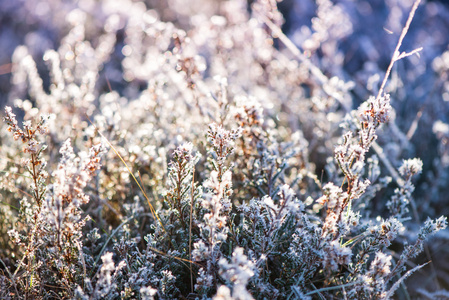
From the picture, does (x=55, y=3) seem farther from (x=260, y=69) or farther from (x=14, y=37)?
(x=260, y=69)

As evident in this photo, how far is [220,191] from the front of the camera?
1.25m

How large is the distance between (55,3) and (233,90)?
504cm

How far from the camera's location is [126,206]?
192cm

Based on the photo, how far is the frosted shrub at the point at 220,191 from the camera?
1353 mm

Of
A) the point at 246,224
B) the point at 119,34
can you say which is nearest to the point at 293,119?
the point at 246,224

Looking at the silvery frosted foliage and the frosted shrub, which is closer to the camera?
the silvery frosted foliage

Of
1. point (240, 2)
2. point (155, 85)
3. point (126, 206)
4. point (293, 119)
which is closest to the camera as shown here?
point (126, 206)

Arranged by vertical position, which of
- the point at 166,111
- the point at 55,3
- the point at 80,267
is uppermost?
the point at 55,3

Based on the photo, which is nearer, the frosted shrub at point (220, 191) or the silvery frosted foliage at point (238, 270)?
the silvery frosted foliage at point (238, 270)

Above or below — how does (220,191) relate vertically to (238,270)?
above

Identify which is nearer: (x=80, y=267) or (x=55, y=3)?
(x=80, y=267)

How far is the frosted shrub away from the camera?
53.2 inches

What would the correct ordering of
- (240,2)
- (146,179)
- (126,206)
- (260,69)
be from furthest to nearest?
(240,2), (260,69), (146,179), (126,206)

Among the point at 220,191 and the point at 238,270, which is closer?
the point at 238,270
